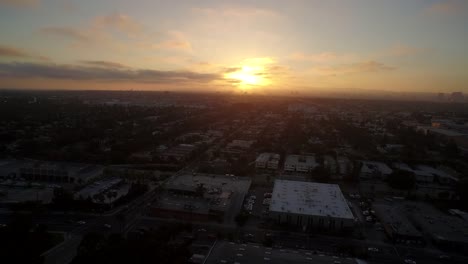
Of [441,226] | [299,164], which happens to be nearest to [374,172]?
[299,164]

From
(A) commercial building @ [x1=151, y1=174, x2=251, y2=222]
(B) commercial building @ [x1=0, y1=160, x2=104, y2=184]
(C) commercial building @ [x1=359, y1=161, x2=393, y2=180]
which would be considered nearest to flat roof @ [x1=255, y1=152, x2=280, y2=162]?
(A) commercial building @ [x1=151, y1=174, x2=251, y2=222]

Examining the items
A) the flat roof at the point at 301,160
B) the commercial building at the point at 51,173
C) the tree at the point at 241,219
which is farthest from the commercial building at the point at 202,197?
the flat roof at the point at 301,160

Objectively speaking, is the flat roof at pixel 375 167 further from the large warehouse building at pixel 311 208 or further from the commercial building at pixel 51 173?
the commercial building at pixel 51 173

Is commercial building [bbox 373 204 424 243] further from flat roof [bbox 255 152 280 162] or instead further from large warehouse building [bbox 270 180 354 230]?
flat roof [bbox 255 152 280 162]

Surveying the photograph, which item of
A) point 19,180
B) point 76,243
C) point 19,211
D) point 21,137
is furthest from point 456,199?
point 21,137

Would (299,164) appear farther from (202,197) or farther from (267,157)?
(202,197)
